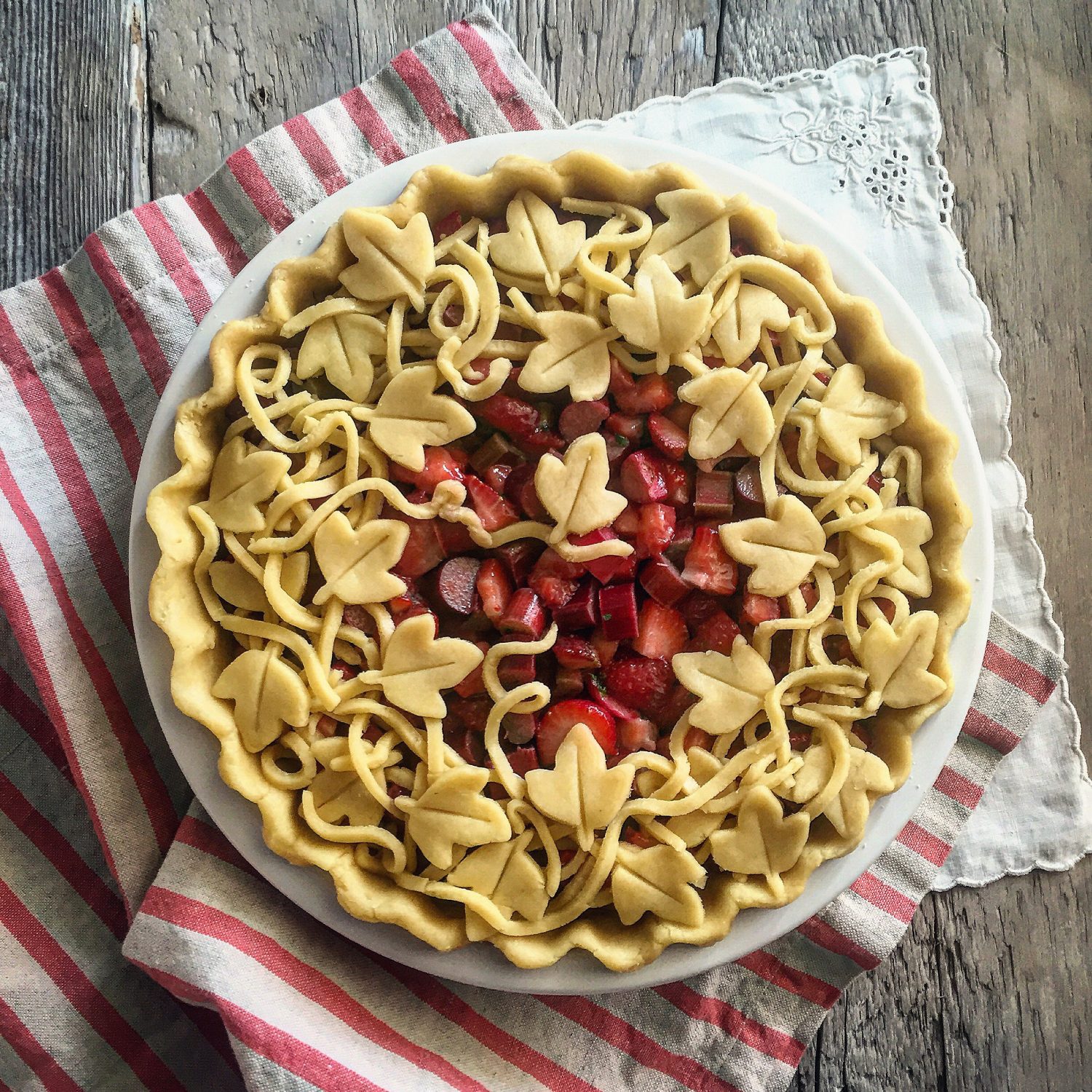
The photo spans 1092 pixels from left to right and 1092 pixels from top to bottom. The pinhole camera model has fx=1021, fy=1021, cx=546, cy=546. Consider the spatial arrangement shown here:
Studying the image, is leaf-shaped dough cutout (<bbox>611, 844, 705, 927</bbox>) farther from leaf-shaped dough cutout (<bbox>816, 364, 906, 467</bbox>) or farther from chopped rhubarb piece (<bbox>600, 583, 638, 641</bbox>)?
leaf-shaped dough cutout (<bbox>816, 364, 906, 467</bbox>)

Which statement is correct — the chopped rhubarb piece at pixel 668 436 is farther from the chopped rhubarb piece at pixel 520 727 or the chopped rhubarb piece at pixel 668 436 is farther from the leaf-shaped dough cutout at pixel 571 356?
the chopped rhubarb piece at pixel 520 727

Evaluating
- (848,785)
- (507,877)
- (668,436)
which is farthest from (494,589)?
(848,785)

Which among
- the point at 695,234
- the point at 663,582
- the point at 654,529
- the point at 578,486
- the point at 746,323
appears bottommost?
the point at 663,582

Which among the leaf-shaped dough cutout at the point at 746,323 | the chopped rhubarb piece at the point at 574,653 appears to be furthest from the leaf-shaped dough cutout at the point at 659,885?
the leaf-shaped dough cutout at the point at 746,323

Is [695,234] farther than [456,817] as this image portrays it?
Yes

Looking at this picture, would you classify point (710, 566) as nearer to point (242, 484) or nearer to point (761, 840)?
point (761, 840)

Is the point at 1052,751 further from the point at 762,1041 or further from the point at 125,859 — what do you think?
the point at 125,859
